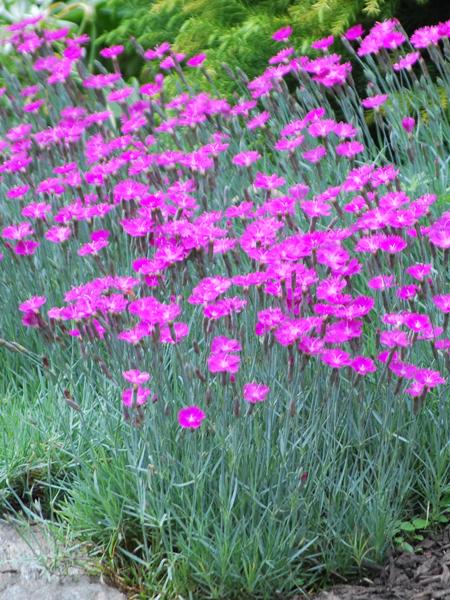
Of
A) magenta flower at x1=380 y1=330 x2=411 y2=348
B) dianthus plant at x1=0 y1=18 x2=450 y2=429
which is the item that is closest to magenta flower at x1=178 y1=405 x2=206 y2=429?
dianthus plant at x1=0 y1=18 x2=450 y2=429

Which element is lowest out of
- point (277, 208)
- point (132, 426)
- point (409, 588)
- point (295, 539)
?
point (409, 588)

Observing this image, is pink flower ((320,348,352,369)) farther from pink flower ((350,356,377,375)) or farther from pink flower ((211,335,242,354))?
pink flower ((211,335,242,354))

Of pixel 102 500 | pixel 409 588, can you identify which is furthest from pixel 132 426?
pixel 409 588

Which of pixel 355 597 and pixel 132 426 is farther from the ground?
pixel 132 426

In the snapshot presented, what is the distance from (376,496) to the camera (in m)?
2.15

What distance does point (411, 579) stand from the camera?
7.18 ft

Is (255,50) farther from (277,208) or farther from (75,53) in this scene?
(277,208)

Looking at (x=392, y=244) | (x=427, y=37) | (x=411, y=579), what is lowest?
(x=411, y=579)

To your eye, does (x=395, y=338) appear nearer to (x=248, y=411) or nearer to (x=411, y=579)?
(x=248, y=411)

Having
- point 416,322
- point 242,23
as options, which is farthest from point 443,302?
point 242,23

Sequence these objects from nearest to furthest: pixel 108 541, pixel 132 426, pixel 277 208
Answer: pixel 132 426
pixel 108 541
pixel 277 208

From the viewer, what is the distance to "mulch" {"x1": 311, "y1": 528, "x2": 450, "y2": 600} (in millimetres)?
2131

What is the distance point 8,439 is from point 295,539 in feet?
3.07

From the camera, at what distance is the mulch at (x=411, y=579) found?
2131 mm
